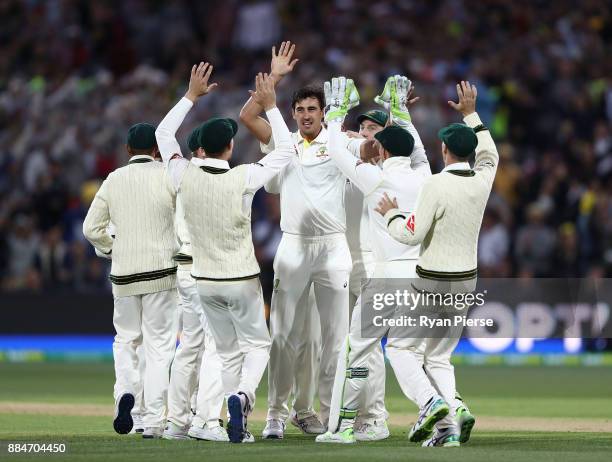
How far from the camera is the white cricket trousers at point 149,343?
10.5 m

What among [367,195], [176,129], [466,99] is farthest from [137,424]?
[466,99]

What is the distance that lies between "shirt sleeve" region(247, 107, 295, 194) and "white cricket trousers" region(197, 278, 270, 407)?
735 mm

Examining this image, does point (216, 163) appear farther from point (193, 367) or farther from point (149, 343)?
point (193, 367)

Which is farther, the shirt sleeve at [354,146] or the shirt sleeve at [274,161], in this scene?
the shirt sleeve at [354,146]

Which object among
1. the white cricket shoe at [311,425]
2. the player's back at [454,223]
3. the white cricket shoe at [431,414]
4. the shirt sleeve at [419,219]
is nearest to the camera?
the white cricket shoe at [431,414]

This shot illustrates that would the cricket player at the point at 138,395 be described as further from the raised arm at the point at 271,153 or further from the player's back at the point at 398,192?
the player's back at the point at 398,192

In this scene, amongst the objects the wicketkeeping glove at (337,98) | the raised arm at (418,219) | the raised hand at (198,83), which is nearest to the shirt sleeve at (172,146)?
the raised hand at (198,83)

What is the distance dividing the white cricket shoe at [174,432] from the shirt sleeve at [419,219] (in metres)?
2.30

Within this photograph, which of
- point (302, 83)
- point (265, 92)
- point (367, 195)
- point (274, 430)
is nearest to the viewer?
point (367, 195)

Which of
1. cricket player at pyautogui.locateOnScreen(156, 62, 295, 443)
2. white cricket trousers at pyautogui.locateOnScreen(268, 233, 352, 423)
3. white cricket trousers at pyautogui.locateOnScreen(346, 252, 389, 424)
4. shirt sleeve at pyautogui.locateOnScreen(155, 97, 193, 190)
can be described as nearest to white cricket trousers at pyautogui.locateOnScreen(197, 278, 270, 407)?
cricket player at pyautogui.locateOnScreen(156, 62, 295, 443)

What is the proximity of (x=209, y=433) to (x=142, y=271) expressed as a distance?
1334 millimetres

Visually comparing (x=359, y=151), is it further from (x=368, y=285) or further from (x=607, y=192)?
(x=607, y=192)

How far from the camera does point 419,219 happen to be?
9.83m

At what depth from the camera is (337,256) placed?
1084 centimetres
